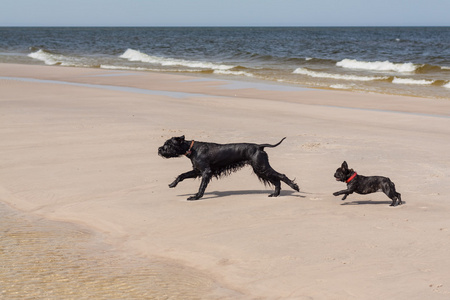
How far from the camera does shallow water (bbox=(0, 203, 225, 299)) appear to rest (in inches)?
223

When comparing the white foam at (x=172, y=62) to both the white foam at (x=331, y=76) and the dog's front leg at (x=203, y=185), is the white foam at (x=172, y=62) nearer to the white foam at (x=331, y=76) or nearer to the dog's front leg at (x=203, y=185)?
the white foam at (x=331, y=76)

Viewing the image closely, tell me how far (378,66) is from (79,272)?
40.0 meters

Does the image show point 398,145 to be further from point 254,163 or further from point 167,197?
point 167,197

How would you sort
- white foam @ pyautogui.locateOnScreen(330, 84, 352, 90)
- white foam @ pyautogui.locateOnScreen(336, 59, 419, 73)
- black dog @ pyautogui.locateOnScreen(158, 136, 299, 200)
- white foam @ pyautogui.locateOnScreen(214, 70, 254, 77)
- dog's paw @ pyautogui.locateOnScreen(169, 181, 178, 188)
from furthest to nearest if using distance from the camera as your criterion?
1. white foam @ pyautogui.locateOnScreen(336, 59, 419, 73)
2. white foam @ pyautogui.locateOnScreen(214, 70, 254, 77)
3. white foam @ pyautogui.locateOnScreen(330, 84, 352, 90)
4. dog's paw @ pyautogui.locateOnScreen(169, 181, 178, 188)
5. black dog @ pyautogui.locateOnScreen(158, 136, 299, 200)

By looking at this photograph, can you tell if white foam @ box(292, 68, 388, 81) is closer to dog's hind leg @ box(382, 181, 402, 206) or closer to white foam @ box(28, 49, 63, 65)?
white foam @ box(28, 49, 63, 65)

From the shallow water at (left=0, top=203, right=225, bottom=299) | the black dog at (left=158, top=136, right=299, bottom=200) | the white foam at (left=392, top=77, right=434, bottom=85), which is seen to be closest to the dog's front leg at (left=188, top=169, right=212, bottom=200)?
the black dog at (left=158, top=136, right=299, bottom=200)

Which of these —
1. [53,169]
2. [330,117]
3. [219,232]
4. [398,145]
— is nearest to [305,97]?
[330,117]

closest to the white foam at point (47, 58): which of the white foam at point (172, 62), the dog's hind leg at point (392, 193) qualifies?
the white foam at point (172, 62)

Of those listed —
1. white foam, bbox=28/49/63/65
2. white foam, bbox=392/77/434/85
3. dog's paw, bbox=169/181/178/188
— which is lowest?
white foam, bbox=28/49/63/65

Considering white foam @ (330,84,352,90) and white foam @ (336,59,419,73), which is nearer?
white foam @ (330,84,352,90)

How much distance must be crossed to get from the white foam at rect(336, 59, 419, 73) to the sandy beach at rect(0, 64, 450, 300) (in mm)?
21961

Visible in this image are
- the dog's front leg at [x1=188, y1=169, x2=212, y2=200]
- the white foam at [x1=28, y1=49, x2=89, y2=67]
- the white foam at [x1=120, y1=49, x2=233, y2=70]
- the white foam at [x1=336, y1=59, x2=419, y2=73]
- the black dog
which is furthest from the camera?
the white foam at [x1=28, y1=49, x2=89, y2=67]

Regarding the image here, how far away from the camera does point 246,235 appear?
7.40 metres

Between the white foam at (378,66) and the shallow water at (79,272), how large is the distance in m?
35.9
